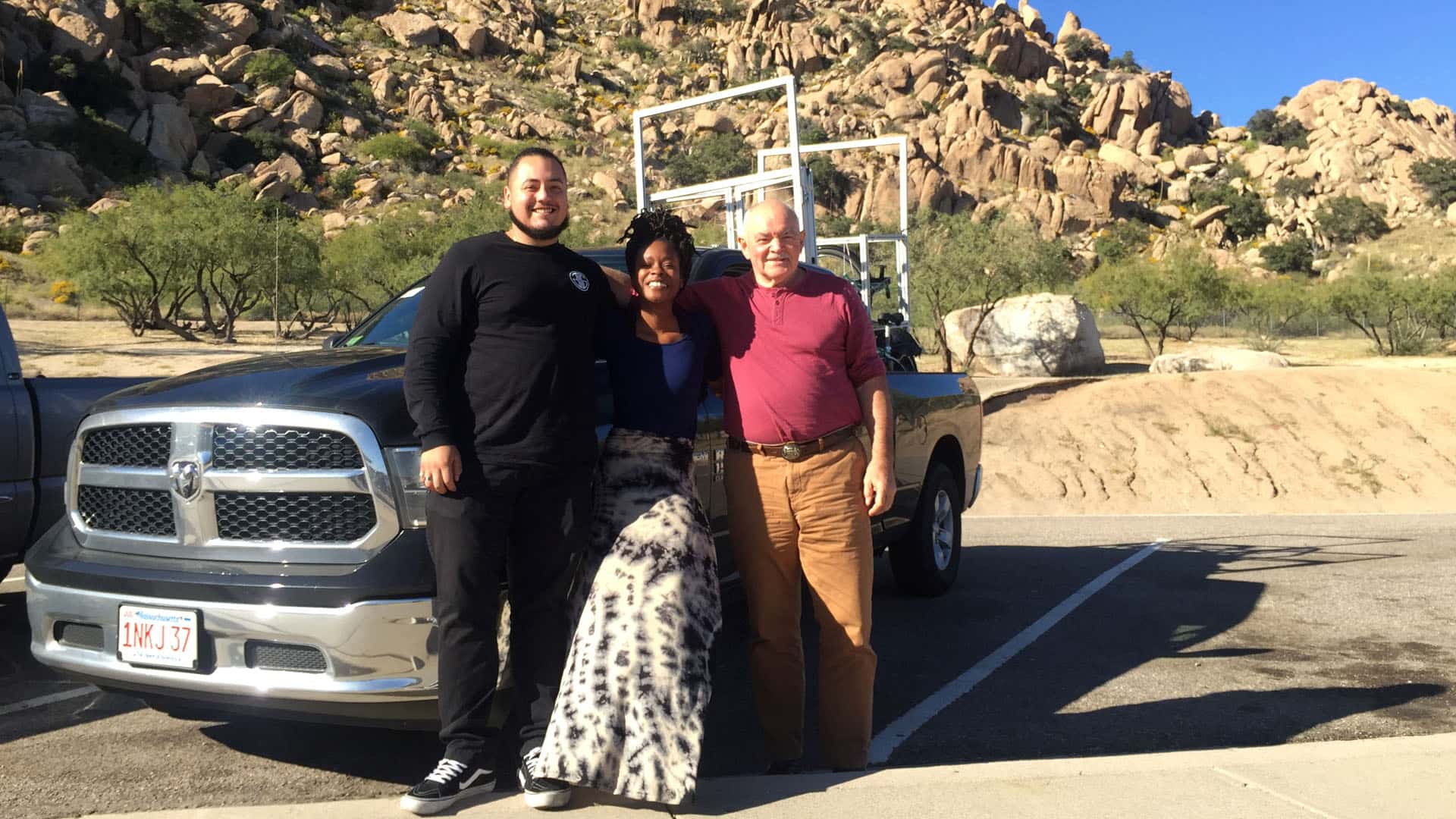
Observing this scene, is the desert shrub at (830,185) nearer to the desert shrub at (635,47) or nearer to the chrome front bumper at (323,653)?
the desert shrub at (635,47)

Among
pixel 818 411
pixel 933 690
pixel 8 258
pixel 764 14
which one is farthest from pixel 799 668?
pixel 764 14

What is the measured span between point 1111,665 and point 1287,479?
1236 cm

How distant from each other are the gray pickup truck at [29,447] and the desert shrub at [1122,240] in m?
69.6

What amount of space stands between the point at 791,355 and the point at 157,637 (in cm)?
220

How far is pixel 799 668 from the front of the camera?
417 cm

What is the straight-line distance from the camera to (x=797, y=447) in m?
4.04

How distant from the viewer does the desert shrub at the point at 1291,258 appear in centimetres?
A: 7700

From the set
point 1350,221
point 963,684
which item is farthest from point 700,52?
point 963,684

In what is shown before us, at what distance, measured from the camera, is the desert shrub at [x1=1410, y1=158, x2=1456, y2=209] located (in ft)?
271

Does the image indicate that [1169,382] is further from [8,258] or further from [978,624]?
[8,258]

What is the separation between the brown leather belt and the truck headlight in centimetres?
112

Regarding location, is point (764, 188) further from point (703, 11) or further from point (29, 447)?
point (703, 11)

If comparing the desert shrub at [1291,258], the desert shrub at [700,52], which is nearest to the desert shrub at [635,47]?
the desert shrub at [700,52]

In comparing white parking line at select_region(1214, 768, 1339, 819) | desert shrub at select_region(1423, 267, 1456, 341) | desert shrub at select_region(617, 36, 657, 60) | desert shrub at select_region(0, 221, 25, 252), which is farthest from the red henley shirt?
desert shrub at select_region(617, 36, 657, 60)
